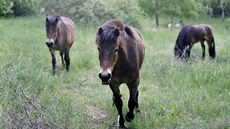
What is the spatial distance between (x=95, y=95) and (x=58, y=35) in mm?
2658

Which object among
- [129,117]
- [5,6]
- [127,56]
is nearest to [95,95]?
[129,117]

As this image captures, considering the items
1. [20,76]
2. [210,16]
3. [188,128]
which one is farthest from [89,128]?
[210,16]

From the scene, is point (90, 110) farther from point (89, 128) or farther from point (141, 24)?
point (141, 24)

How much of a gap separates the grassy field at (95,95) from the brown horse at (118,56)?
1.94ft

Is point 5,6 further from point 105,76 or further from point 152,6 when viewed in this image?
point 105,76

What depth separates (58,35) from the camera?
9.90 meters

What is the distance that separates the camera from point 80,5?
826 inches

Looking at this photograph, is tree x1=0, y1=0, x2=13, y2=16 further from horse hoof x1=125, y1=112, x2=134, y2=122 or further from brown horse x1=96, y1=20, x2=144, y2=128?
horse hoof x1=125, y1=112, x2=134, y2=122

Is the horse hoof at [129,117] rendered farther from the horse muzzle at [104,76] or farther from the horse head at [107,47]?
the horse muzzle at [104,76]

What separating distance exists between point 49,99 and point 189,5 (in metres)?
21.4

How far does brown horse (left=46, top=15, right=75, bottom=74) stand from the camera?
362 inches

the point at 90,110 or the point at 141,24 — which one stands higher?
the point at 90,110

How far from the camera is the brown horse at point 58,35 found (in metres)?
9.20

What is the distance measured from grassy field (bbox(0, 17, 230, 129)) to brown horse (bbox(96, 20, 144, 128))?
0.59 metres
